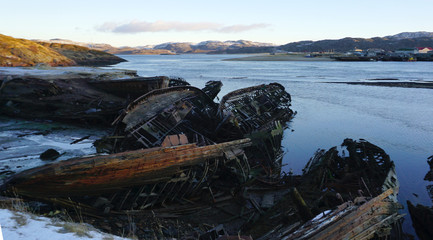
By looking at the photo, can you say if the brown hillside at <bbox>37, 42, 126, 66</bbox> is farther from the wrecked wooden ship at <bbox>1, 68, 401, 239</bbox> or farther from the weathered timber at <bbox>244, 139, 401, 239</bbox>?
the weathered timber at <bbox>244, 139, 401, 239</bbox>

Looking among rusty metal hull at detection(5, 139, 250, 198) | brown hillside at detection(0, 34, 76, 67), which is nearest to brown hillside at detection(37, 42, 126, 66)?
brown hillside at detection(0, 34, 76, 67)

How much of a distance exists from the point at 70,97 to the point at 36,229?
18097 millimetres

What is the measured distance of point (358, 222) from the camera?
701cm

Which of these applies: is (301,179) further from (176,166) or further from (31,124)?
(31,124)

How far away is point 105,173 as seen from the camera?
8.01 m

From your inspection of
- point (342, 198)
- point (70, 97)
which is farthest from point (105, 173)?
point (70, 97)

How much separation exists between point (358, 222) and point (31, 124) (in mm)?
19662

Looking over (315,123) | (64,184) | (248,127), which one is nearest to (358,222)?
(64,184)

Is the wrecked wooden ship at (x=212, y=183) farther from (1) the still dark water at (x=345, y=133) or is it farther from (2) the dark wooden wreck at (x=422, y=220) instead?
(1) the still dark water at (x=345, y=133)

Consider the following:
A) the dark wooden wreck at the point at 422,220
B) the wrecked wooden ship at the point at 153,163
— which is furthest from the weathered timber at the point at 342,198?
the wrecked wooden ship at the point at 153,163

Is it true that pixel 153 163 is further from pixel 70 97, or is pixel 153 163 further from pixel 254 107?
pixel 70 97

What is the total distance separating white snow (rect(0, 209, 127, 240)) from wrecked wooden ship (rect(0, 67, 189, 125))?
13.9 meters

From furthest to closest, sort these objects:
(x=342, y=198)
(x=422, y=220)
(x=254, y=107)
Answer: (x=254, y=107), (x=342, y=198), (x=422, y=220)

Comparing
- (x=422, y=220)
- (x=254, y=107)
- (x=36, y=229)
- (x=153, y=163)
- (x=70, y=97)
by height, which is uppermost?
(x=70, y=97)
